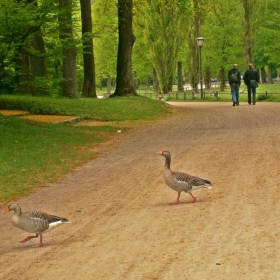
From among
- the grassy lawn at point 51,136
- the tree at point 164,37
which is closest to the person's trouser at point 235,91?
the grassy lawn at point 51,136

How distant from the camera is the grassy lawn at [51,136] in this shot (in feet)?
54.2

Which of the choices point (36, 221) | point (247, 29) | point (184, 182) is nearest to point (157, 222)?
point (184, 182)

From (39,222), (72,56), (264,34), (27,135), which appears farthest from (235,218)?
(264,34)

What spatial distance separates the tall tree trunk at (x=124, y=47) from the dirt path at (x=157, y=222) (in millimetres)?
23227

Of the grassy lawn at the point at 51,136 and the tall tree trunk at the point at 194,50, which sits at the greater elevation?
the tall tree trunk at the point at 194,50

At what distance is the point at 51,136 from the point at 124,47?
64.1 feet

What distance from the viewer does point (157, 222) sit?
1098cm

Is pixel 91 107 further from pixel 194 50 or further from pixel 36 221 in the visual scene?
pixel 194 50

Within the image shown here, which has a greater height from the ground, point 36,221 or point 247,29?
point 247,29

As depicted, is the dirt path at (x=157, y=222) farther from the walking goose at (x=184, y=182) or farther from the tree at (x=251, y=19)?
the tree at (x=251, y=19)

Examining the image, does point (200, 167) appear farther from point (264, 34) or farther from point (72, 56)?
point (264, 34)

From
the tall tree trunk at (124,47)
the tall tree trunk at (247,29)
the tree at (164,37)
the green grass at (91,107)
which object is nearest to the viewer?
the green grass at (91,107)

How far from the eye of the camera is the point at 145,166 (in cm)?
1717

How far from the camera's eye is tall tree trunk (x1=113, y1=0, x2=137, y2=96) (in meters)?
42.5
